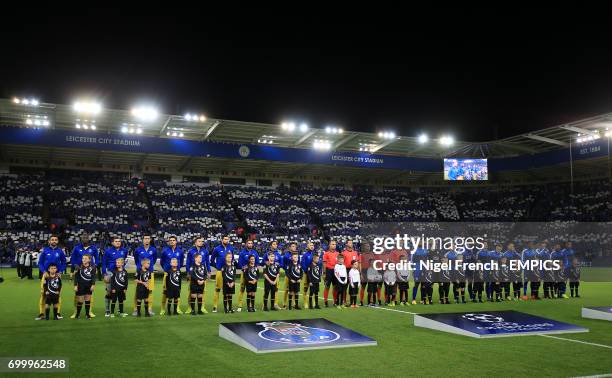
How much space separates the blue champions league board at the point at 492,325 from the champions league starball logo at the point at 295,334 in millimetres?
2627

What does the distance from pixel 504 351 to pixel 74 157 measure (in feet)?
107

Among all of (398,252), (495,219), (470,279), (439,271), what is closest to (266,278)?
(398,252)

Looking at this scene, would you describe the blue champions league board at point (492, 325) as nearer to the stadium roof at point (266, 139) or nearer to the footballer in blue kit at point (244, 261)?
the footballer in blue kit at point (244, 261)

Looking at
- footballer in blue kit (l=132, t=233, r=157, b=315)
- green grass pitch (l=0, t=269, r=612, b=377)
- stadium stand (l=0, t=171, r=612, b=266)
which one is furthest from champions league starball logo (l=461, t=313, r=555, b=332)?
A: stadium stand (l=0, t=171, r=612, b=266)

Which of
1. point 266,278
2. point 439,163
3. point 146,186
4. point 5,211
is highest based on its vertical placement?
point 439,163

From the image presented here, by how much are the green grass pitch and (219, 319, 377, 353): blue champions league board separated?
0.17 metres

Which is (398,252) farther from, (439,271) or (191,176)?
(191,176)

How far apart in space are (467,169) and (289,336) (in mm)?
30658

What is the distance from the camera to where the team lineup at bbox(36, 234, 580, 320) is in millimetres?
12195

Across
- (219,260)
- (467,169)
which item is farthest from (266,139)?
(219,260)

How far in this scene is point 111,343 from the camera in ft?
29.5

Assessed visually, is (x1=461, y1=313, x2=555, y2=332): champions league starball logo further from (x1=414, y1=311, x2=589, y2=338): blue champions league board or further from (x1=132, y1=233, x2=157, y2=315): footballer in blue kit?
(x1=132, y1=233, x2=157, y2=315): footballer in blue kit

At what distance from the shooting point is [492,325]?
→ 33.3ft

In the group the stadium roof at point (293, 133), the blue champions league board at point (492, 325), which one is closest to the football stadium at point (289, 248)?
the blue champions league board at point (492, 325)
